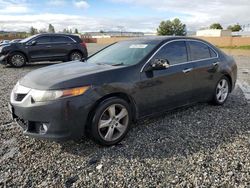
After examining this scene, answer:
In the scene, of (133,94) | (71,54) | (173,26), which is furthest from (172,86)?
(173,26)

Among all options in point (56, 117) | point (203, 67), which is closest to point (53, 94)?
point (56, 117)

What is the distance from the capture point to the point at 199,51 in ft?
16.7

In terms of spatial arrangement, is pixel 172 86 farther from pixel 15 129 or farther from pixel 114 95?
pixel 15 129

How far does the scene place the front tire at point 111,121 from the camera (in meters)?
3.46

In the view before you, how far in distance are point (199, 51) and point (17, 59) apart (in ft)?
30.6

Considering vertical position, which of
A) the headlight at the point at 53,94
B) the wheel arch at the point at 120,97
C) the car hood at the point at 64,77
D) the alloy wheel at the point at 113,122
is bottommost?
the alloy wheel at the point at 113,122

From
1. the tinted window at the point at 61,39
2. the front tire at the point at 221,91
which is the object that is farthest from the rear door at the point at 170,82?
the tinted window at the point at 61,39

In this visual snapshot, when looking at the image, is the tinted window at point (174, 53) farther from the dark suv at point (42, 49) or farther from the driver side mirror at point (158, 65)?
the dark suv at point (42, 49)

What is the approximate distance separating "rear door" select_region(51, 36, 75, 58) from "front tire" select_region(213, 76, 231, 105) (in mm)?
8853

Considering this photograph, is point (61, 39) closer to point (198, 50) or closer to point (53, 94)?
point (198, 50)

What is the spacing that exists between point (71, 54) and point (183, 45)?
901 cm

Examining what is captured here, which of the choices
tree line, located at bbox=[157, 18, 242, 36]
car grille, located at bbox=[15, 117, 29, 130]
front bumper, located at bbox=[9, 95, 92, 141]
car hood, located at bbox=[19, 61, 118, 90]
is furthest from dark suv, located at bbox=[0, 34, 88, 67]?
tree line, located at bbox=[157, 18, 242, 36]

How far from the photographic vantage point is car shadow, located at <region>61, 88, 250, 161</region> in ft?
11.5

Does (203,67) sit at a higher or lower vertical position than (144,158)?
higher
